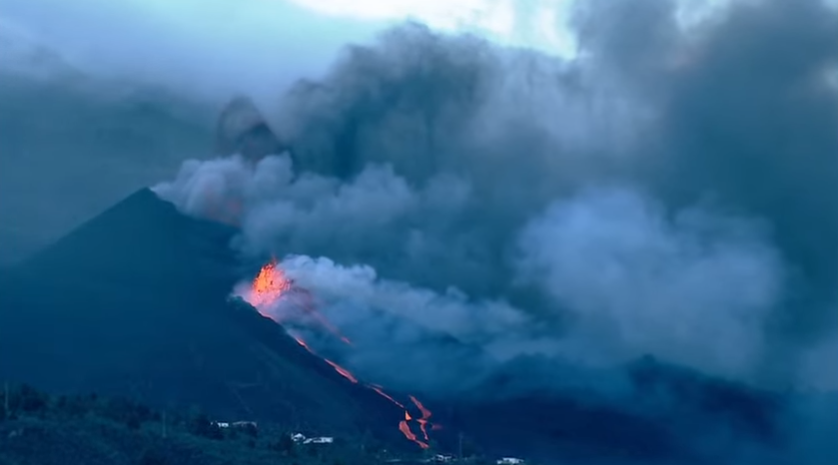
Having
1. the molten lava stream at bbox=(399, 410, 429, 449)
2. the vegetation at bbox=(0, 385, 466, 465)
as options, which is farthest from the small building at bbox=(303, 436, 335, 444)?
the molten lava stream at bbox=(399, 410, 429, 449)

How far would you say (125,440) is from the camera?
2243 inches

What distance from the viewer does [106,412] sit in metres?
65.8

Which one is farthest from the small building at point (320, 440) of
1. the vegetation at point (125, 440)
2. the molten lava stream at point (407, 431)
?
the molten lava stream at point (407, 431)

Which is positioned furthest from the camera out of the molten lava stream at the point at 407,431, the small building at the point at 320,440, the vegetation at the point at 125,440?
the molten lava stream at the point at 407,431

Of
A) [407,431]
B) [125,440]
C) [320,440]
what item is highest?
[407,431]

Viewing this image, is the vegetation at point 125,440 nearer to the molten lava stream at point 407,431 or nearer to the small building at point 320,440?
the small building at point 320,440

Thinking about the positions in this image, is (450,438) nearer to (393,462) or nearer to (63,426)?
(393,462)

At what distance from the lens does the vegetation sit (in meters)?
52.2

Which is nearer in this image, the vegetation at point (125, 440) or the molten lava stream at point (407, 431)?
the vegetation at point (125, 440)

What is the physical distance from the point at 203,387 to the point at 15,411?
57.5 m

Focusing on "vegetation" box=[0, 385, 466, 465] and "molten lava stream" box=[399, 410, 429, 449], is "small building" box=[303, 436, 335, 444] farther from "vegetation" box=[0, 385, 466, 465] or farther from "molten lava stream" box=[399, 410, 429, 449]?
"molten lava stream" box=[399, 410, 429, 449]

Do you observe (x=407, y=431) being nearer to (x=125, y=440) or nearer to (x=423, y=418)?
(x=423, y=418)

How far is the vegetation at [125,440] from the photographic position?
52.2 m

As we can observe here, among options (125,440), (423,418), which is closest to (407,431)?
(423,418)
